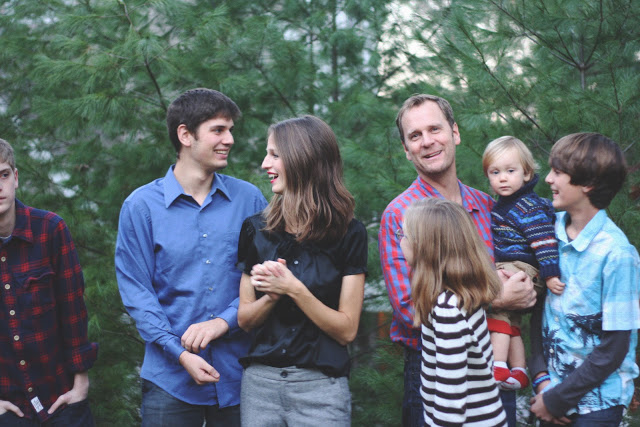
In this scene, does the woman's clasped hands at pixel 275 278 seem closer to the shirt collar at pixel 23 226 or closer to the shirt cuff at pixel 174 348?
the shirt cuff at pixel 174 348

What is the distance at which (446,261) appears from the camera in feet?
6.93

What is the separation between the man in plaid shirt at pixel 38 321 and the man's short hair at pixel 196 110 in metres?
0.67

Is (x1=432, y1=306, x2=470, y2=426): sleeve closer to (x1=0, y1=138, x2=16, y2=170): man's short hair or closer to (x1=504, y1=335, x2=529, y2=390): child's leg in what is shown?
(x1=504, y1=335, x2=529, y2=390): child's leg

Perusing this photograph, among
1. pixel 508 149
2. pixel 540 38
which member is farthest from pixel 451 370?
pixel 540 38

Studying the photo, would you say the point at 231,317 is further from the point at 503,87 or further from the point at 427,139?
the point at 503,87

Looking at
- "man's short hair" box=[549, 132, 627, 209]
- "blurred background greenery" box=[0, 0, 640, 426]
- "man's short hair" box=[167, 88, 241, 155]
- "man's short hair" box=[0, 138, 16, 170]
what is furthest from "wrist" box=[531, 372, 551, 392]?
"man's short hair" box=[0, 138, 16, 170]

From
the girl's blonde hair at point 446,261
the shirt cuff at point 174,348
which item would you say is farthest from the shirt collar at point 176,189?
the girl's blonde hair at point 446,261

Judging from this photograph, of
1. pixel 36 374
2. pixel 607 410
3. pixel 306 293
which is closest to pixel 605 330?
pixel 607 410

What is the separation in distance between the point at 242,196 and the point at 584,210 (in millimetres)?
1422

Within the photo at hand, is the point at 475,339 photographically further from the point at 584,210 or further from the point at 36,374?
the point at 36,374

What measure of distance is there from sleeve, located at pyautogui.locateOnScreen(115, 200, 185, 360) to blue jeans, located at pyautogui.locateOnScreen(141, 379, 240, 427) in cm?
19

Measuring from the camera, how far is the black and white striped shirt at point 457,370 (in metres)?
1.97

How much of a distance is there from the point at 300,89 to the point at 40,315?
2.69 metres

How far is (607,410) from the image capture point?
7.00 ft
